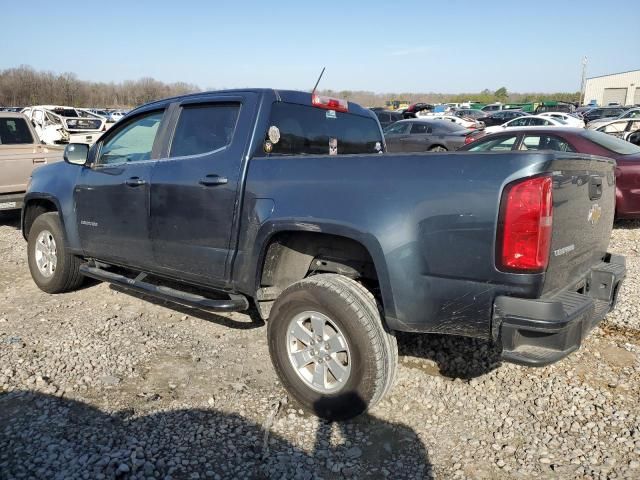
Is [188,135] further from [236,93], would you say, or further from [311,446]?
[311,446]

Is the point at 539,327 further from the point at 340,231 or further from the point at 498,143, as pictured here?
the point at 498,143

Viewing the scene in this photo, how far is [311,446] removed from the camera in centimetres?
284

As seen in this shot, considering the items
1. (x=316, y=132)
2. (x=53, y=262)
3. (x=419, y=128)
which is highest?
(x=316, y=132)

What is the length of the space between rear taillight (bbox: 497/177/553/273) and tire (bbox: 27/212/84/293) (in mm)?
4103

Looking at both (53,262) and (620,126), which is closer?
(53,262)

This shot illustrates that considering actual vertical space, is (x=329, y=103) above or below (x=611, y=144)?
above

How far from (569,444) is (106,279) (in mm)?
3622

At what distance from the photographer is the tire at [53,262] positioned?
16.3 feet

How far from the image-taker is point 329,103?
13.3 ft

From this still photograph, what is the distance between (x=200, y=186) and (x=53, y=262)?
2.46 m

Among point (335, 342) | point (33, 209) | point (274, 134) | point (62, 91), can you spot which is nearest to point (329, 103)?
point (274, 134)

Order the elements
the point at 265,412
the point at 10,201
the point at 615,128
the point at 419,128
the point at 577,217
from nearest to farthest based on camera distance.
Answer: the point at 577,217, the point at 265,412, the point at 10,201, the point at 615,128, the point at 419,128

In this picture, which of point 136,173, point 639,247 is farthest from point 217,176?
point 639,247

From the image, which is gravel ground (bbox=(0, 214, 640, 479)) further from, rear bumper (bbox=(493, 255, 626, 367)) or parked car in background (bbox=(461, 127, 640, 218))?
parked car in background (bbox=(461, 127, 640, 218))
